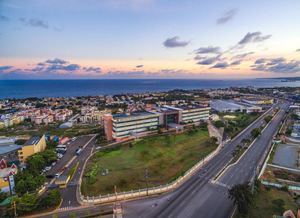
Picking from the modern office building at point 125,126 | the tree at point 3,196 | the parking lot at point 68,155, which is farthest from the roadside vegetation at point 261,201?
the modern office building at point 125,126

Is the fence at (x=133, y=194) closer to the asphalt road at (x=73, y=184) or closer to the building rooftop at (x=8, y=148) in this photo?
the asphalt road at (x=73, y=184)

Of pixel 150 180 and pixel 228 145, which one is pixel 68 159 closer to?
pixel 150 180

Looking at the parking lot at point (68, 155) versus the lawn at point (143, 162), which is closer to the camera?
the lawn at point (143, 162)

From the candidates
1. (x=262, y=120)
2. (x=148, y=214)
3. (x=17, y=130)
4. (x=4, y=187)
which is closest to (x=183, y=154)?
(x=148, y=214)

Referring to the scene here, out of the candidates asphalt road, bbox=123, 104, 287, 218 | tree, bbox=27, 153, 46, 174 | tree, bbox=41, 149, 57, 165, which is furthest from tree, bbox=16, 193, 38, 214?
tree, bbox=41, 149, 57, 165

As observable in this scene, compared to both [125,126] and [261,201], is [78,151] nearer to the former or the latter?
[125,126]

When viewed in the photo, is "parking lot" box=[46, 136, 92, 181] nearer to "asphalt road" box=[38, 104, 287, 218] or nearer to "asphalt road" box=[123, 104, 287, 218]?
"asphalt road" box=[38, 104, 287, 218]
